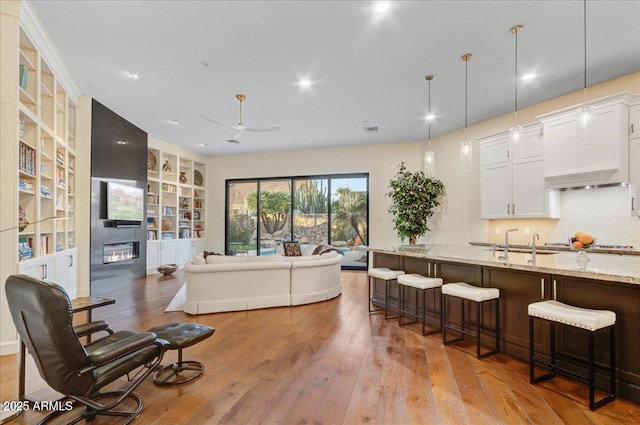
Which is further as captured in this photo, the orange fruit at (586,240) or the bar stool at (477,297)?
the bar stool at (477,297)

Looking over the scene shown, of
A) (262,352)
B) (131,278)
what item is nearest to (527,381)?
(262,352)

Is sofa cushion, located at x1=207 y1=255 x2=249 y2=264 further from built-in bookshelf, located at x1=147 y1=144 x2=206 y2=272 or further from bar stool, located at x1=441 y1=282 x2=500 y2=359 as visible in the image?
built-in bookshelf, located at x1=147 y1=144 x2=206 y2=272

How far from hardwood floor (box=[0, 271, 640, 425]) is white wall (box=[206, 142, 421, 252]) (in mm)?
4392

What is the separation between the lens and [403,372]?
2.67 metres

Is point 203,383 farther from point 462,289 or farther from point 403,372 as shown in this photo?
point 462,289

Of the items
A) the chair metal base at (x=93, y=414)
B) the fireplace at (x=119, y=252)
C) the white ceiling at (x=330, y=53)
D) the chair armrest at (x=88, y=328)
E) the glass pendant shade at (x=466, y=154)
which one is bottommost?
the chair metal base at (x=93, y=414)

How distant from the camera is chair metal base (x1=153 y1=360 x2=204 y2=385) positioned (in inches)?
99.2

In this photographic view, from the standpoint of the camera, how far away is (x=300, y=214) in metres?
8.63

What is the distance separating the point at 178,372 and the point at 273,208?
6417 millimetres

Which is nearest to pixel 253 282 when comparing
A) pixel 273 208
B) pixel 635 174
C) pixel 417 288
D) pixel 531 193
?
pixel 417 288

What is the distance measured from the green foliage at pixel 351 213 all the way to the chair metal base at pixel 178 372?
5.80 metres

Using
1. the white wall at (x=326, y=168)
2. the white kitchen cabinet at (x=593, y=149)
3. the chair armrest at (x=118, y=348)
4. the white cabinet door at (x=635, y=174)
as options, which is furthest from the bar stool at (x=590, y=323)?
the white wall at (x=326, y=168)

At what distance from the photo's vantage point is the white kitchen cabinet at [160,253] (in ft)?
23.9

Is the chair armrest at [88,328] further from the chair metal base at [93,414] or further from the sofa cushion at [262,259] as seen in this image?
the sofa cushion at [262,259]
